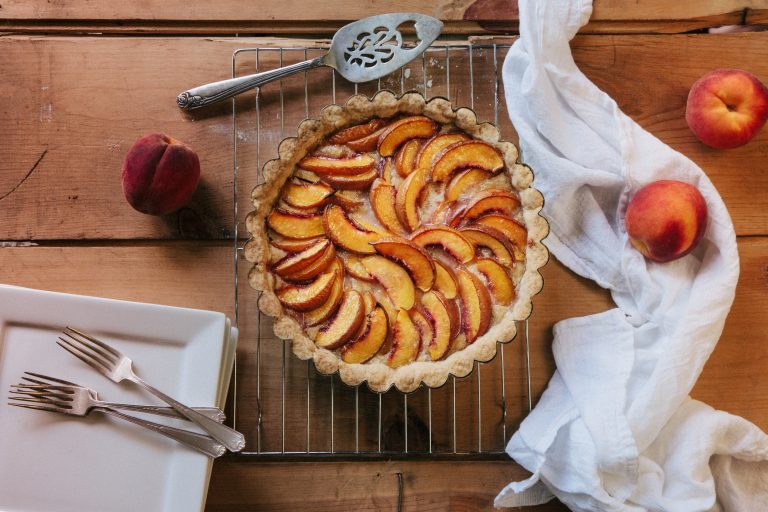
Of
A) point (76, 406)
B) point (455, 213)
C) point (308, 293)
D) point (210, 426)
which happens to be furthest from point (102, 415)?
point (455, 213)

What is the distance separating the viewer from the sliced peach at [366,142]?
1796 millimetres

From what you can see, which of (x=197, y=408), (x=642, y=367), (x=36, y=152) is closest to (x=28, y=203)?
(x=36, y=152)

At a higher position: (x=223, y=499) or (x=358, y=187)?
(x=358, y=187)

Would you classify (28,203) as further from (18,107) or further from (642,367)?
(642,367)

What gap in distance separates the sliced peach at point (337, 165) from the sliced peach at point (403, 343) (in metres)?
0.40

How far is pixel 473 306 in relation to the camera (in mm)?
1700

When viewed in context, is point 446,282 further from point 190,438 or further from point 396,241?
point 190,438

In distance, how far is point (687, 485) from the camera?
170 centimetres

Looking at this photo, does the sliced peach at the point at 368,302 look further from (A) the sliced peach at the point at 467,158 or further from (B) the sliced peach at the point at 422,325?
(A) the sliced peach at the point at 467,158

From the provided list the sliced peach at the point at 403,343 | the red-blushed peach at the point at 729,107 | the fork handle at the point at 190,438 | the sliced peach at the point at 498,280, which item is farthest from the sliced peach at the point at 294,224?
the red-blushed peach at the point at 729,107

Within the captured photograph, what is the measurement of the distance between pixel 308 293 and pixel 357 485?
0.57 metres

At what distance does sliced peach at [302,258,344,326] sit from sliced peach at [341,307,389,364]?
0.10m

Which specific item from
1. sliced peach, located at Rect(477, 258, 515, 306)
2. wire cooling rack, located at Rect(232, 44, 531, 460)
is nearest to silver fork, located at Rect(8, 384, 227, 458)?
wire cooling rack, located at Rect(232, 44, 531, 460)

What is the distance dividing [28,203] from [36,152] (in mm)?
154
